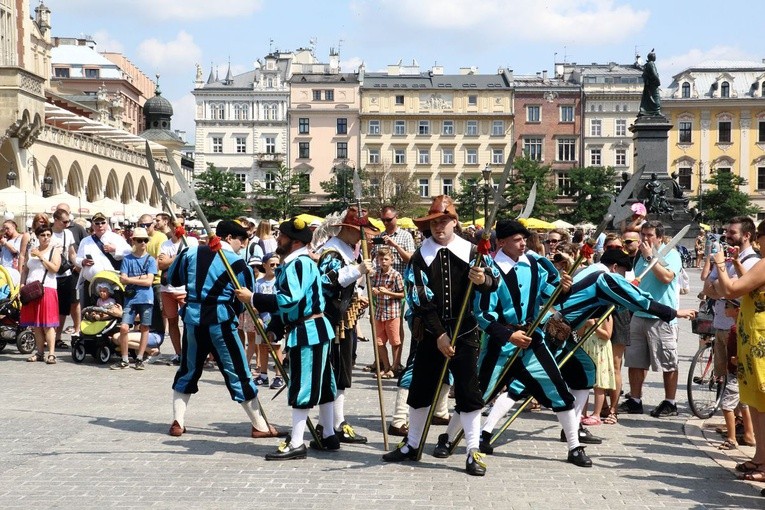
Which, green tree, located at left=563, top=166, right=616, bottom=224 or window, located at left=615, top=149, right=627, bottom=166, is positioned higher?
window, located at left=615, top=149, right=627, bottom=166

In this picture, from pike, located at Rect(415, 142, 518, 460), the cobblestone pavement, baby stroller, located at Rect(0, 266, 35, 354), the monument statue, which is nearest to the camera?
the cobblestone pavement

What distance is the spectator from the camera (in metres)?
13.2

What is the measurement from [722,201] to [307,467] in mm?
65533

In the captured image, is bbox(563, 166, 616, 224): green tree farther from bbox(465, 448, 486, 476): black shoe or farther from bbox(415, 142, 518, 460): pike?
bbox(465, 448, 486, 476): black shoe

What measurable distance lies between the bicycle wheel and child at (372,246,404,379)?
352cm

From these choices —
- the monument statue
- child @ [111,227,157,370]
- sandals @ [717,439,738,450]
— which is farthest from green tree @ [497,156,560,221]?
sandals @ [717,439,738,450]

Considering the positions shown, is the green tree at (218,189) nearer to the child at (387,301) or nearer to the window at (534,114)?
the window at (534,114)

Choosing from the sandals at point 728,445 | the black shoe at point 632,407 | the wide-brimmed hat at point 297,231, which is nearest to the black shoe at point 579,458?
the sandals at point 728,445

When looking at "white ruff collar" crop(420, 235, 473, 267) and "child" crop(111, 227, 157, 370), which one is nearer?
"white ruff collar" crop(420, 235, 473, 267)

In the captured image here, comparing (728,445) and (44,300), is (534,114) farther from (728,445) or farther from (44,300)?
(728,445)

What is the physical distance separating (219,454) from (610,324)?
153 inches

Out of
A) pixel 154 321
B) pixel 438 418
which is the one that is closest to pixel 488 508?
pixel 438 418

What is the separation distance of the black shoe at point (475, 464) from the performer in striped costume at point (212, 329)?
2025 mm

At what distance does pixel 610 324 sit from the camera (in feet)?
30.9
